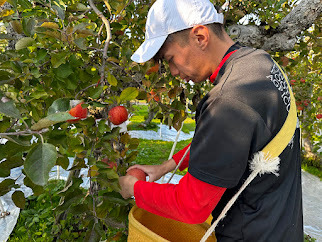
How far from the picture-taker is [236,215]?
78 centimetres

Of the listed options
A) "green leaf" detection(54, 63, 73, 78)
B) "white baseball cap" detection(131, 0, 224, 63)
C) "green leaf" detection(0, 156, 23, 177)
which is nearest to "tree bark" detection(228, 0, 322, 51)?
"white baseball cap" detection(131, 0, 224, 63)

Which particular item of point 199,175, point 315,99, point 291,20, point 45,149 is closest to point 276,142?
point 199,175

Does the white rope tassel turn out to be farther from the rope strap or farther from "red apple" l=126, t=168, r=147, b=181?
"red apple" l=126, t=168, r=147, b=181

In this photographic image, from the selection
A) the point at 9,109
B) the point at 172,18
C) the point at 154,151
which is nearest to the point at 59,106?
the point at 9,109

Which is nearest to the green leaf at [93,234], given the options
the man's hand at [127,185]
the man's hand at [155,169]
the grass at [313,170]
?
the man's hand at [127,185]

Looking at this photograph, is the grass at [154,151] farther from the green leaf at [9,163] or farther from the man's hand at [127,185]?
the green leaf at [9,163]

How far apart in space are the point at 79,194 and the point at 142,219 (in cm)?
25

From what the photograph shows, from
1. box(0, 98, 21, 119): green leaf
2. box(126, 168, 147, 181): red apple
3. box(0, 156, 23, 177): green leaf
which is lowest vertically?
box(126, 168, 147, 181): red apple

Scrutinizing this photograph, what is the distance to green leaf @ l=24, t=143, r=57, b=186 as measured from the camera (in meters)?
0.45

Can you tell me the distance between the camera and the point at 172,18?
0.82 metres

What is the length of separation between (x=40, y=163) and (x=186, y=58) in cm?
55

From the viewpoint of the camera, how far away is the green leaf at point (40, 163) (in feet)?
1.47

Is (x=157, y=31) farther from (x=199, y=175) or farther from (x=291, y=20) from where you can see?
(x=291, y=20)

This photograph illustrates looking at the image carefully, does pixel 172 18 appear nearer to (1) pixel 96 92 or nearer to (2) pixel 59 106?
(1) pixel 96 92
